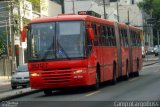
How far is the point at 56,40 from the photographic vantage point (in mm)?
23750

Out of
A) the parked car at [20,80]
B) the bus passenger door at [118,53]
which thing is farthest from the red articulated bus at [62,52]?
the parked car at [20,80]

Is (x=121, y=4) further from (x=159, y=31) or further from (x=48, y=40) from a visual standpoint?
(x=48, y=40)

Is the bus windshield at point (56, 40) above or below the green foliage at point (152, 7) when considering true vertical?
below

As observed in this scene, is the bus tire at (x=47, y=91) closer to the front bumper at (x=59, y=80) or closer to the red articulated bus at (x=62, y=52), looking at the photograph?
the red articulated bus at (x=62, y=52)

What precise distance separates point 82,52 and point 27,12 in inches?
1602

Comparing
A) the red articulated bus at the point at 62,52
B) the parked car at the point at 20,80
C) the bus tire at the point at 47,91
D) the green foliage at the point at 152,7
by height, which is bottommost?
the parked car at the point at 20,80

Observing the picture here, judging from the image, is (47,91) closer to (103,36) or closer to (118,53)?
(103,36)

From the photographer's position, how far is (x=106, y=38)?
93.1ft

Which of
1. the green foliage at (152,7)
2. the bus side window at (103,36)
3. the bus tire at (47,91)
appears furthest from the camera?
the green foliage at (152,7)

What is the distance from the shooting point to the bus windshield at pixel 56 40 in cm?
2356

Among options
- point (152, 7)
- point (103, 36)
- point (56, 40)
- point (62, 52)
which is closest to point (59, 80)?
point (62, 52)

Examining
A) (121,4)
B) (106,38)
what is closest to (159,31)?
(121,4)

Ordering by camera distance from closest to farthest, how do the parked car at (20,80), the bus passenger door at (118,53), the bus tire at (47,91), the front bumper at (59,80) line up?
1. the front bumper at (59,80)
2. the bus tire at (47,91)
3. the bus passenger door at (118,53)
4. the parked car at (20,80)

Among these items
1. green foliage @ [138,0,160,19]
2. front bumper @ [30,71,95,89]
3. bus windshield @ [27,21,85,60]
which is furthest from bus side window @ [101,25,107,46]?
green foliage @ [138,0,160,19]
